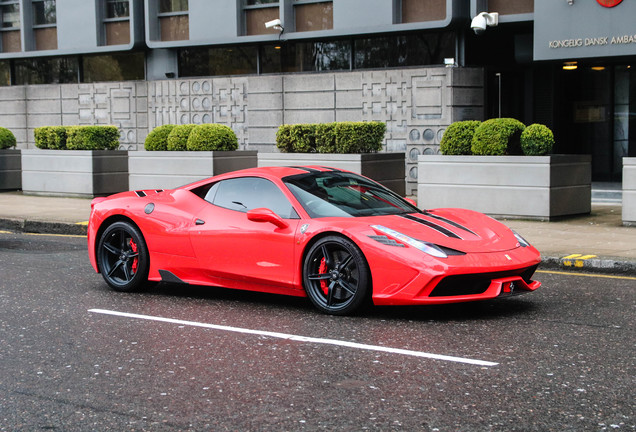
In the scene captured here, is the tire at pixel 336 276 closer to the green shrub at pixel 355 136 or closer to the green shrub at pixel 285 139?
the green shrub at pixel 355 136

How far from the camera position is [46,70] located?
26859 mm

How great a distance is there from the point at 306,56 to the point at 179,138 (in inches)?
195

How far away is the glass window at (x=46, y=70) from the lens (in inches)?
1037

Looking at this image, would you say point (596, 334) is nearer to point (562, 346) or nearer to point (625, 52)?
point (562, 346)

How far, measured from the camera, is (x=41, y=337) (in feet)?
22.6

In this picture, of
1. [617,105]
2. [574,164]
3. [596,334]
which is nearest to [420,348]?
[596,334]

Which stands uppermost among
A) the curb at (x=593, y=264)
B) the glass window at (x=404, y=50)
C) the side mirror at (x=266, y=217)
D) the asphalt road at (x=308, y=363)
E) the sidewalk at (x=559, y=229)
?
the glass window at (x=404, y=50)

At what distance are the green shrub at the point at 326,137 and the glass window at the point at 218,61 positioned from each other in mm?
7082

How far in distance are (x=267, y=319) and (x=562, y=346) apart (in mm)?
2443

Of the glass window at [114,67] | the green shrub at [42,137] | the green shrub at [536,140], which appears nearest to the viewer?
the green shrub at [536,140]

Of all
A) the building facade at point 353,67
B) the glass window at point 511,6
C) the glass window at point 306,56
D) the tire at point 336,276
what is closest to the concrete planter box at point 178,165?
the building facade at point 353,67

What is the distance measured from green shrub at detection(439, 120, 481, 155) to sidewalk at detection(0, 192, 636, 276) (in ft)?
5.22

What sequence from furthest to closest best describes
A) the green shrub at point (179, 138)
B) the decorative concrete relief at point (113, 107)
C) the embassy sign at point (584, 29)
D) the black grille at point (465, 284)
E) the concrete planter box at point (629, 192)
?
1. the decorative concrete relief at point (113, 107)
2. the green shrub at point (179, 138)
3. the embassy sign at point (584, 29)
4. the concrete planter box at point (629, 192)
5. the black grille at point (465, 284)

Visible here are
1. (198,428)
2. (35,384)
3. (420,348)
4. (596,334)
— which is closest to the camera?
(198,428)
